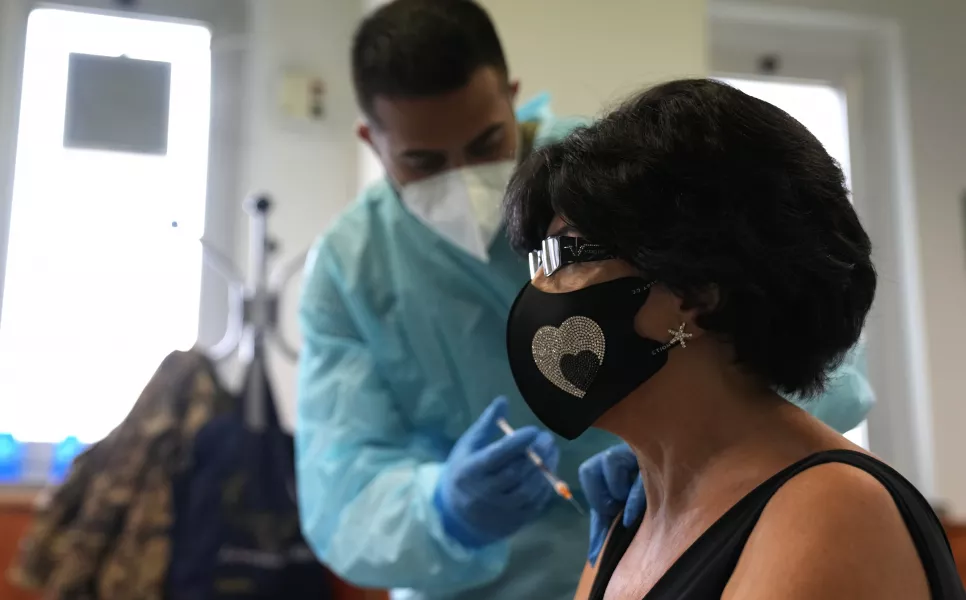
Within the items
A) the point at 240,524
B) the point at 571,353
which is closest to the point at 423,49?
the point at 571,353

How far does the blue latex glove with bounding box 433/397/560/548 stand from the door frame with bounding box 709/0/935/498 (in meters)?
1.74

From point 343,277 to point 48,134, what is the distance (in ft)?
6.10

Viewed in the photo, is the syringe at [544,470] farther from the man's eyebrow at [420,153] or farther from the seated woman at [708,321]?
the man's eyebrow at [420,153]

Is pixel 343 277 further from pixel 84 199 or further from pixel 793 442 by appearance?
pixel 84 199

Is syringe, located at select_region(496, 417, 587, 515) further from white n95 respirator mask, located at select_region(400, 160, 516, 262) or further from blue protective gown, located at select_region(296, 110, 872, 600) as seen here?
white n95 respirator mask, located at select_region(400, 160, 516, 262)

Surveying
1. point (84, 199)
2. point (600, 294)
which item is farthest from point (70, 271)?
point (600, 294)

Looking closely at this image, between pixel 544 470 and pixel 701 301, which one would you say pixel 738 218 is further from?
pixel 544 470

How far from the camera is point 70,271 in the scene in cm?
263

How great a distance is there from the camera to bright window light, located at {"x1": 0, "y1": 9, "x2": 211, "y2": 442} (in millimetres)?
2533

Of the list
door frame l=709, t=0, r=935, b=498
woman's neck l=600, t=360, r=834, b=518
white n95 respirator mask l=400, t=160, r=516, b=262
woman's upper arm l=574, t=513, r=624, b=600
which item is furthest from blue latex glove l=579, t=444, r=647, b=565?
door frame l=709, t=0, r=935, b=498

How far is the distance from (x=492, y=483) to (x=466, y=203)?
14.8 inches

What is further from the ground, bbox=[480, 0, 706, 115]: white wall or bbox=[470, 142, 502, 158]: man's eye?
bbox=[480, 0, 706, 115]: white wall

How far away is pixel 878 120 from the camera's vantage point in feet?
8.78

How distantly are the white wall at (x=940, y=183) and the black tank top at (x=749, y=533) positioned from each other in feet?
6.68
